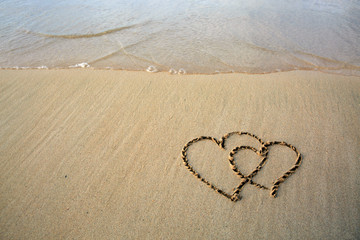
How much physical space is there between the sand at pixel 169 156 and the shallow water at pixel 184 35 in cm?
62

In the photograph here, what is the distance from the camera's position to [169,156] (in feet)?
6.73

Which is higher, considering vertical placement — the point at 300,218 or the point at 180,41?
the point at 180,41

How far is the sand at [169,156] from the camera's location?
1602mm

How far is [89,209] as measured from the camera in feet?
5.53

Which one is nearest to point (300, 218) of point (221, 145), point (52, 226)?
point (221, 145)

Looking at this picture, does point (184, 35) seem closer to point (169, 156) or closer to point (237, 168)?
point (169, 156)

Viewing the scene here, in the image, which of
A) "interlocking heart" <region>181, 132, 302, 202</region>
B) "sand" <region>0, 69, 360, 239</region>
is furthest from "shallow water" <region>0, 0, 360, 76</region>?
"interlocking heart" <region>181, 132, 302, 202</region>

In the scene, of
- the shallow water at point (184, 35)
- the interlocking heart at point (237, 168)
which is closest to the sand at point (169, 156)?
the interlocking heart at point (237, 168)

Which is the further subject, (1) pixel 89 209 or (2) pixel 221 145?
(2) pixel 221 145

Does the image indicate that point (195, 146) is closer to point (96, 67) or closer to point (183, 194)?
point (183, 194)

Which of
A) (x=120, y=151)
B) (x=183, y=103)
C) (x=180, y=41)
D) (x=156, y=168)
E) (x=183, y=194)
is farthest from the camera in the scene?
(x=180, y=41)

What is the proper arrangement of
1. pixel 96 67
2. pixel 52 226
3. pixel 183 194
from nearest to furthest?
pixel 52 226, pixel 183 194, pixel 96 67

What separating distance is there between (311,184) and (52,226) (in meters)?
2.10

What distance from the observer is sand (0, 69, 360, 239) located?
5.25ft
